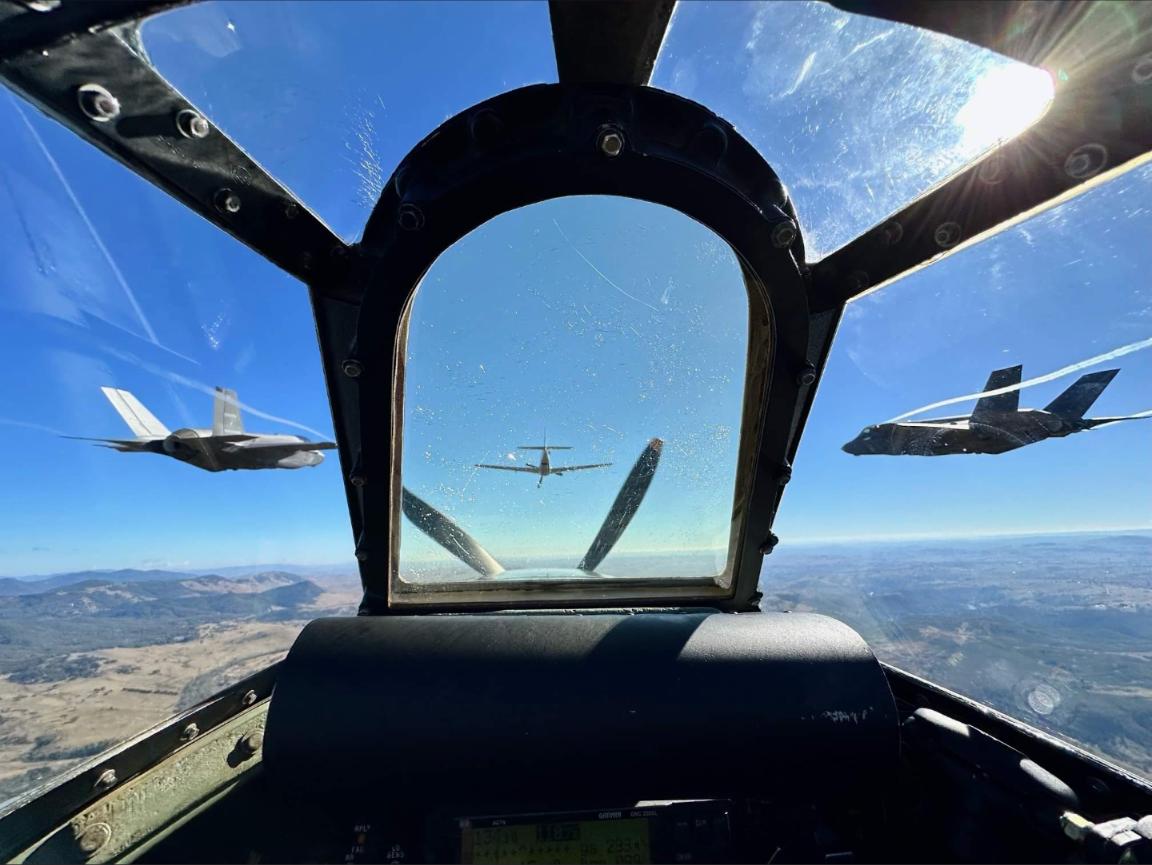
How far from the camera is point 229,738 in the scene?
197 centimetres

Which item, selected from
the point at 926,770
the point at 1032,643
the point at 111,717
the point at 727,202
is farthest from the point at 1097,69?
the point at 1032,643

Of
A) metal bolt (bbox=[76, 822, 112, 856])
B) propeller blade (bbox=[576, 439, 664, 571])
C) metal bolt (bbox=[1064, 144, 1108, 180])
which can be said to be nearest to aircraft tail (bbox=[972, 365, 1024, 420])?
metal bolt (bbox=[1064, 144, 1108, 180])

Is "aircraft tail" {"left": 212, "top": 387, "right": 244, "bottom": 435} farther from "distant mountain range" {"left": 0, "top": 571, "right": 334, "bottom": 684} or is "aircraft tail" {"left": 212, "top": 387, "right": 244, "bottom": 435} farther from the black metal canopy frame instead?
"distant mountain range" {"left": 0, "top": 571, "right": 334, "bottom": 684}

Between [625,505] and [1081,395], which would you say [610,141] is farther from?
[1081,395]

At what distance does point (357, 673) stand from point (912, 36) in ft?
7.63

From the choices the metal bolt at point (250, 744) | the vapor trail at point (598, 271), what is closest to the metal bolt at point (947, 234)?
the vapor trail at point (598, 271)

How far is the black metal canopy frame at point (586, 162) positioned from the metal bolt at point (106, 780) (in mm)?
1165

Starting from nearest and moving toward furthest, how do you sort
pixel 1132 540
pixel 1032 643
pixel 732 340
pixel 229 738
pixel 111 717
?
pixel 229 738 → pixel 732 340 → pixel 111 717 → pixel 1032 643 → pixel 1132 540

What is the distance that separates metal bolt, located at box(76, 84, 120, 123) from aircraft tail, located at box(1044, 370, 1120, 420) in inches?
144

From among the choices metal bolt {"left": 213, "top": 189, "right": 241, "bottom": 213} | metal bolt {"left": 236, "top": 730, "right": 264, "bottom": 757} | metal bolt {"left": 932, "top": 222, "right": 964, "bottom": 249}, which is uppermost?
metal bolt {"left": 213, "top": 189, "right": 241, "bottom": 213}

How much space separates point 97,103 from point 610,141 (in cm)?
125

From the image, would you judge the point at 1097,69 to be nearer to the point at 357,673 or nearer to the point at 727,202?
the point at 727,202

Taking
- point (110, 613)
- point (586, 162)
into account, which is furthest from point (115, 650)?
point (586, 162)

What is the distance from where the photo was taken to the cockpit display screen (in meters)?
1.42
